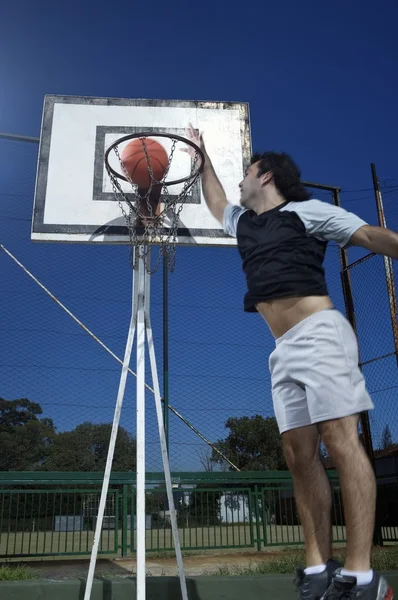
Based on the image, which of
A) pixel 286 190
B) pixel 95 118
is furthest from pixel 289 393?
pixel 95 118

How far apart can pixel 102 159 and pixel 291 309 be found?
2.76 m

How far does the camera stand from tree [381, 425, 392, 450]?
783cm

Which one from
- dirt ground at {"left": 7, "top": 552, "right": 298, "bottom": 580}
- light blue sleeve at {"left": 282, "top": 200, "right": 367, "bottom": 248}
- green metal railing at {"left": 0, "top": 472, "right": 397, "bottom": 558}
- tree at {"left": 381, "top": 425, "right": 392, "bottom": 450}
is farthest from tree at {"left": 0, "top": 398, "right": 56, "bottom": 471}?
light blue sleeve at {"left": 282, "top": 200, "right": 367, "bottom": 248}

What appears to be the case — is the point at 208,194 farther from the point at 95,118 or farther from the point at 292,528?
the point at 292,528

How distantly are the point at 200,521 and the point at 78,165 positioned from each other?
472 cm

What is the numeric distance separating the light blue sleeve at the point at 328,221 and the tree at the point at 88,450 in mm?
10394

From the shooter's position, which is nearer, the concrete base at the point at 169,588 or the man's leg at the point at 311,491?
the man's leg at the point at 311,491

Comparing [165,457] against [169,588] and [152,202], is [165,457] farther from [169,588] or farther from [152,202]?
[152,202]

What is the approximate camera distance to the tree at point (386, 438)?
308 inches

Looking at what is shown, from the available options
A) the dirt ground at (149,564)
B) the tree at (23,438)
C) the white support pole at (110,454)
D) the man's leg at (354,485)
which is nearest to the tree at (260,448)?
the tree at (23,438)

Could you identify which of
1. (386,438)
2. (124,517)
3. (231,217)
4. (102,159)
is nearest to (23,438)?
(124,517)

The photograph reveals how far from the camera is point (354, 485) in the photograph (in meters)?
1.68

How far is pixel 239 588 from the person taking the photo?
324 cm

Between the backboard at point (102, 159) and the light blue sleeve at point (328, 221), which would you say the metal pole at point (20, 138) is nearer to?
the backboard at point (102, 159)
